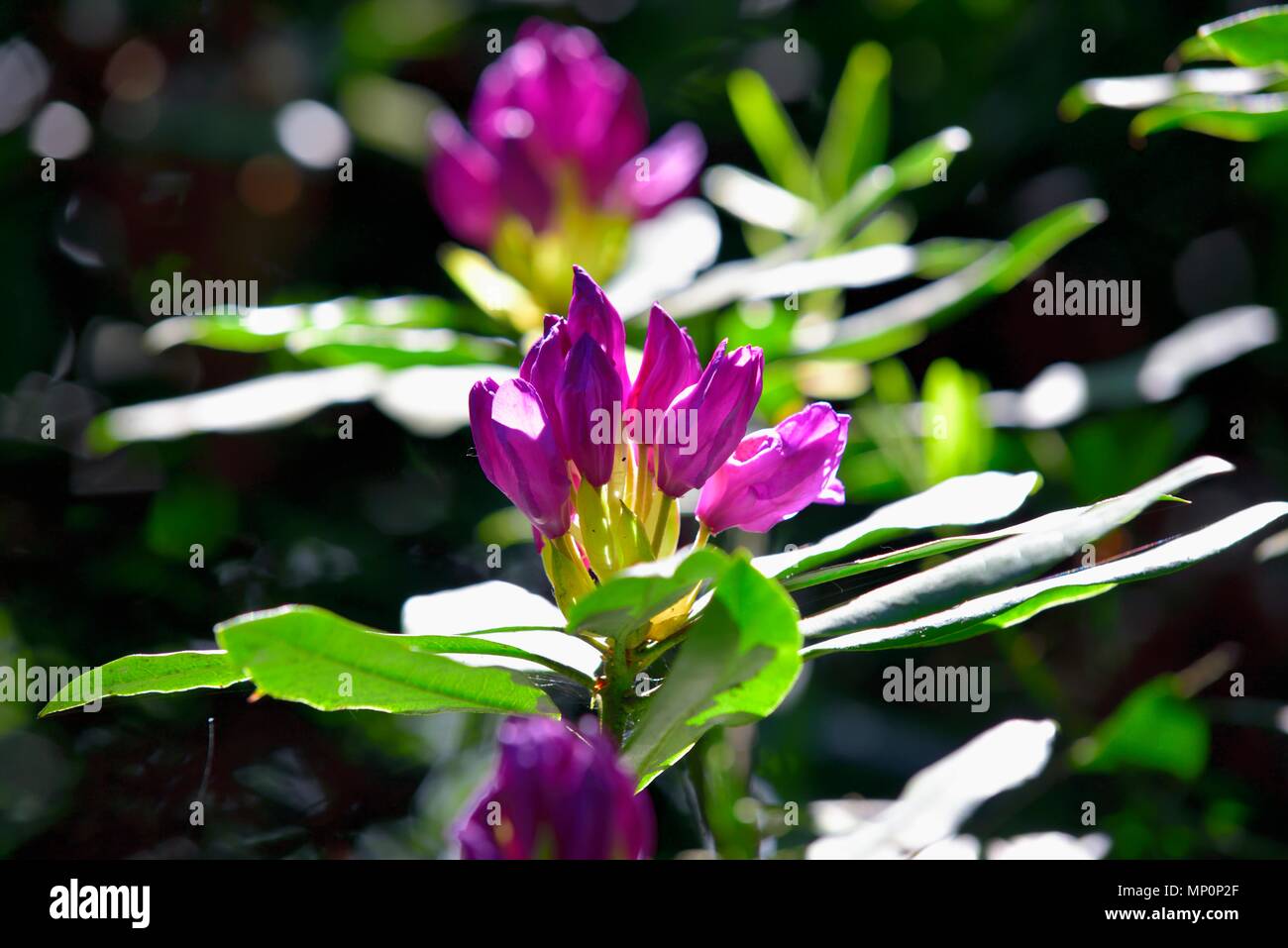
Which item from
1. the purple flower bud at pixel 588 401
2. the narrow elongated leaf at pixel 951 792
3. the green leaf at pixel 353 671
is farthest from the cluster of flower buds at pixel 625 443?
the narrow elongated leaf at pixel 951 792

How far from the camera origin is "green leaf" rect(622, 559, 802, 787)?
0.62 m

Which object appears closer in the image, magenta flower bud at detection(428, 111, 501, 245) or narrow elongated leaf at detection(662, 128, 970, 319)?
narrow elongated leaf at detection(662, 128, 970, 319)

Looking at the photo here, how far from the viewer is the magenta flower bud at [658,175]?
5.23 feet

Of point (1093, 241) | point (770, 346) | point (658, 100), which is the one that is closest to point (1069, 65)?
point (1093, 241)

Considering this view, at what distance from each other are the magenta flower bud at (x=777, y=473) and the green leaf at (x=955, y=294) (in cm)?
61

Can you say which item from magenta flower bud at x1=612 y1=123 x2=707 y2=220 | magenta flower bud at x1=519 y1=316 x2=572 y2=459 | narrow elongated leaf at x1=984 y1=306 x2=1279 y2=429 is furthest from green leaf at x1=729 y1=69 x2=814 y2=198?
magenta flower bud at x1=519 y1=316 x2=572 y2=459

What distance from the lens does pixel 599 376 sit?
81 cm

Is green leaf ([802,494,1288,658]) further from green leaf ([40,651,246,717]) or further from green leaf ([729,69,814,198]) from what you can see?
green leaf ([729,69,814,198])

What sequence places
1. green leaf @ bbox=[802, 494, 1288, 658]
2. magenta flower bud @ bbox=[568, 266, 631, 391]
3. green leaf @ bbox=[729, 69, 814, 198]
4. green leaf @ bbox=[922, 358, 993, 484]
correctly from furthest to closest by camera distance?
green leaf @ bbox=[729, 69, 814, 198]
green leaf @ bbox=[922, 358, 993, 484]
magenta flower bud @ bbox=[568, 266, 631, 391]
green leaf @ bbox=[802, 494, 1288, 658]

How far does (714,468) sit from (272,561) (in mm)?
1248

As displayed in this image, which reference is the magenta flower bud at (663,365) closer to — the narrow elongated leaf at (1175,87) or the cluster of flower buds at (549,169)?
the narrow elongated leaf at (1175,87)

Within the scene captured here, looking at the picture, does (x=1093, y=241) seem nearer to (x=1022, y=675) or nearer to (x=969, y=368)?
(x=969, y=368)

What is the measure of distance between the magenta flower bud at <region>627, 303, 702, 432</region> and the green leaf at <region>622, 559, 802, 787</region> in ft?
0.74

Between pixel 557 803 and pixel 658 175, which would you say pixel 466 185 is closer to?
pixel 658 175
